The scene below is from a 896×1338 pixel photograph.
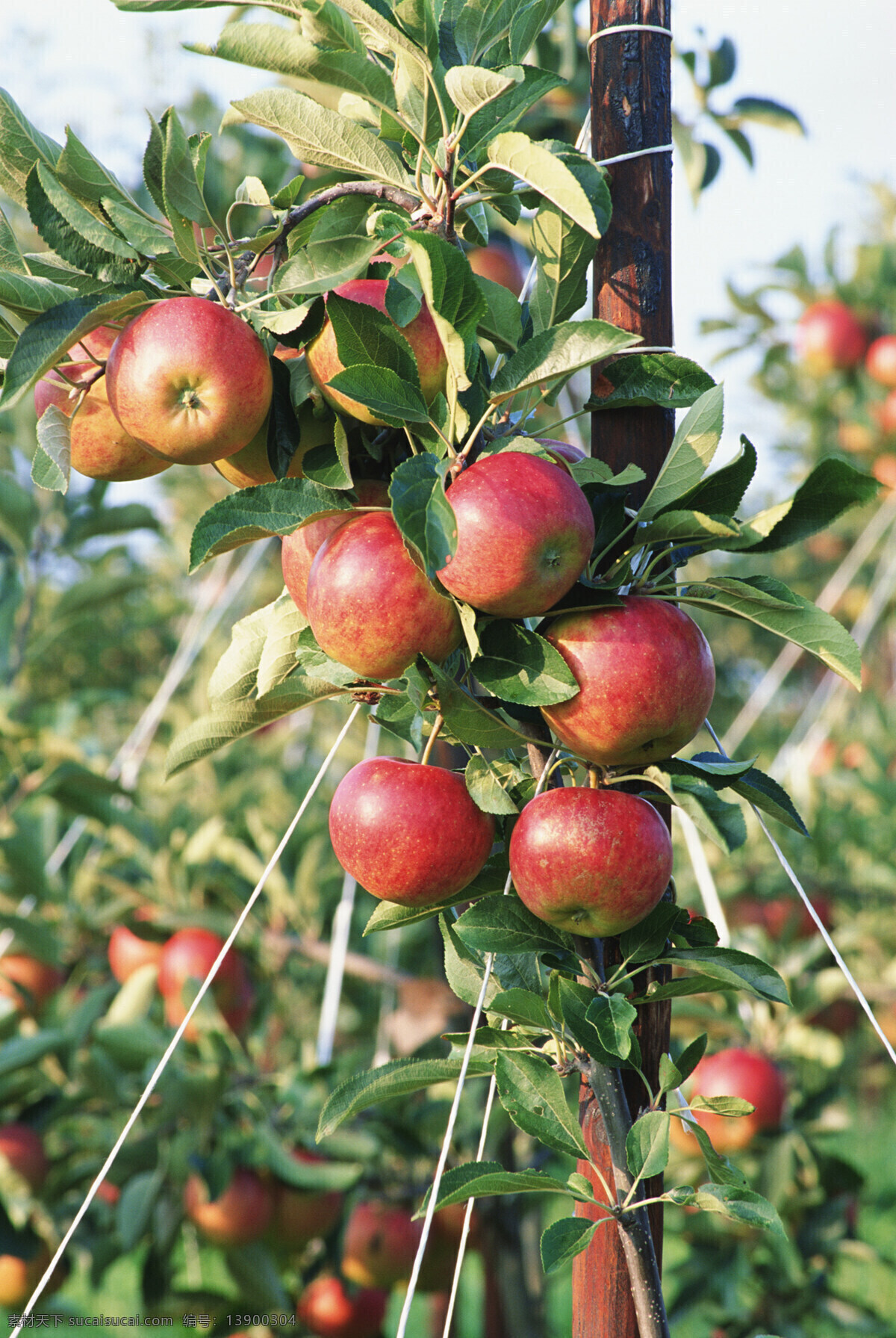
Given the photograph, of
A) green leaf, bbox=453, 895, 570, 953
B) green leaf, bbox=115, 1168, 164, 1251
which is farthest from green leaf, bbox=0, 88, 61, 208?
green leaf, bbox=115, 1168, 164, 1251

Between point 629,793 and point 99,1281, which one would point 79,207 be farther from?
point 99,1281

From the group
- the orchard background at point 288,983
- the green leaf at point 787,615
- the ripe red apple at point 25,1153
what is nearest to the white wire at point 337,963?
the orchard background at point 288,983

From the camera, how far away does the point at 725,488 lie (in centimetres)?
58

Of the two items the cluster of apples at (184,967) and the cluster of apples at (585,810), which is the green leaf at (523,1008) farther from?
the cluster of apples at (184,967)

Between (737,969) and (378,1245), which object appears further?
(378,1245)

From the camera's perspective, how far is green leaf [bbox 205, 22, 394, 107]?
56 centimetres

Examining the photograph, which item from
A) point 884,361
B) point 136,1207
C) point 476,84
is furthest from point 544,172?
point 884,361

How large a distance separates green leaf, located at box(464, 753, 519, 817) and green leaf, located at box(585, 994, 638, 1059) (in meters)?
0.11

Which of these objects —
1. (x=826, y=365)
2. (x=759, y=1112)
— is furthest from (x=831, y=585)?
(x=759, y=1112)

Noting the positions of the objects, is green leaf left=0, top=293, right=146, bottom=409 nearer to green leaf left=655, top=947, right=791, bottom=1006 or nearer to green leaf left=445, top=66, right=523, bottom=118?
green leaf left=445, top=66, right=523, bottom=118

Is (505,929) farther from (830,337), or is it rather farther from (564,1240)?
(830,337)

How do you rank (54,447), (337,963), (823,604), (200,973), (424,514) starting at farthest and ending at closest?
(823,604)
(200,973)
(337,963)
(54,447)
(424,514)

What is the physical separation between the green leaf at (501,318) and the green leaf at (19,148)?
0.25 metres

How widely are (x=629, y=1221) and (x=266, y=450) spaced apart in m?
0.49
